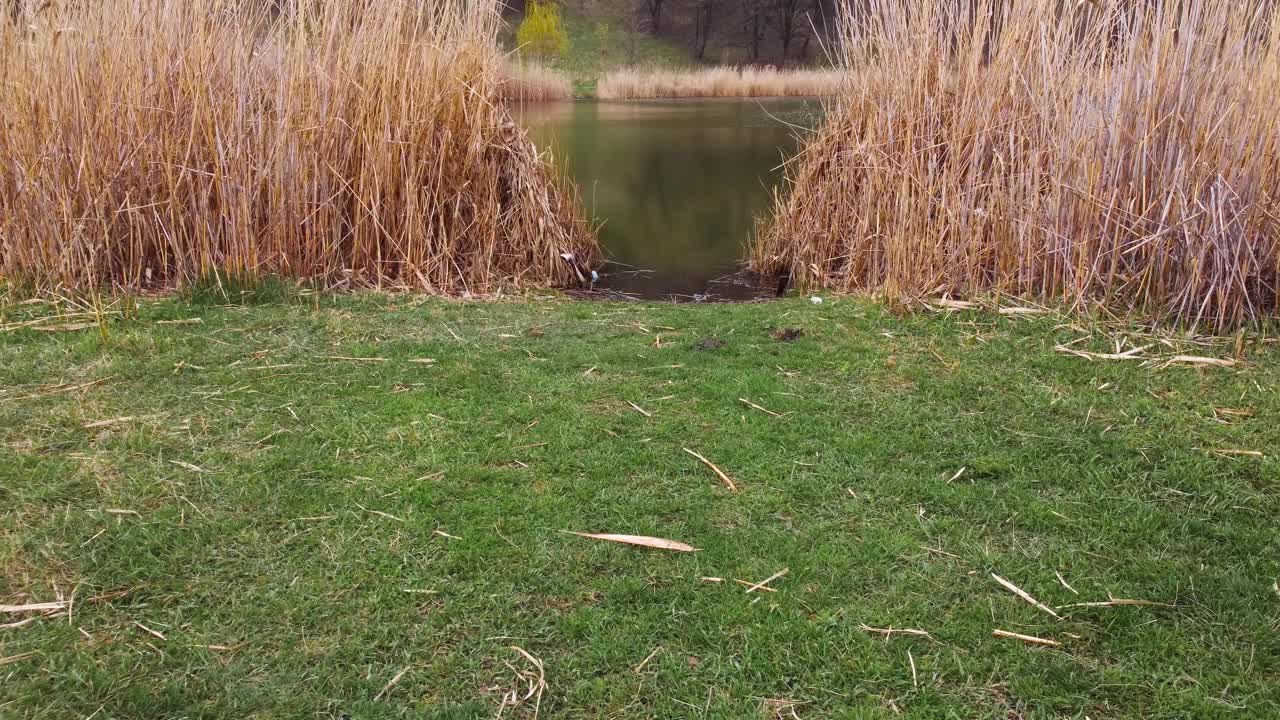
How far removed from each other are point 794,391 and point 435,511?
1.15m

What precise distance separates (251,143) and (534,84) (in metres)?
4.95

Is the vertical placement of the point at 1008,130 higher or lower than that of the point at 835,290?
higher

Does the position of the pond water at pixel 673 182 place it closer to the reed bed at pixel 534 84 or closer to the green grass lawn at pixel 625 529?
the reed bed at pixel 534 84

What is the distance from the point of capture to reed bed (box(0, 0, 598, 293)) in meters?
3.12

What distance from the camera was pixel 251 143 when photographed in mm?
3352

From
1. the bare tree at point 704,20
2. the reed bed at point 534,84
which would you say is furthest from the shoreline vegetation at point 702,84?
the bare tree at point 704,20

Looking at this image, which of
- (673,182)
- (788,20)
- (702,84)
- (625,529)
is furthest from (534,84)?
(788,20)

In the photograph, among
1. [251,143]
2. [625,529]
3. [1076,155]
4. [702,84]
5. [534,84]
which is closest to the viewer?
[625,529]

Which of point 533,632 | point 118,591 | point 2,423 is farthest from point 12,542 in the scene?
point 533,632

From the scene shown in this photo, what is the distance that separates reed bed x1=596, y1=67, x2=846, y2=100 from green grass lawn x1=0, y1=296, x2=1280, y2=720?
11779 millimetres

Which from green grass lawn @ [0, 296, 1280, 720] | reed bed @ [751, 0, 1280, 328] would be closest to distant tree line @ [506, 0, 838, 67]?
reed bed @ [751, 0, 1280, 328]

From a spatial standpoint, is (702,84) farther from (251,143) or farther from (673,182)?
(251,143)

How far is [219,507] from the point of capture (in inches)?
66.8

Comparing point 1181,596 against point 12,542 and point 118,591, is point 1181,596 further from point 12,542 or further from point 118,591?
point 12,542
